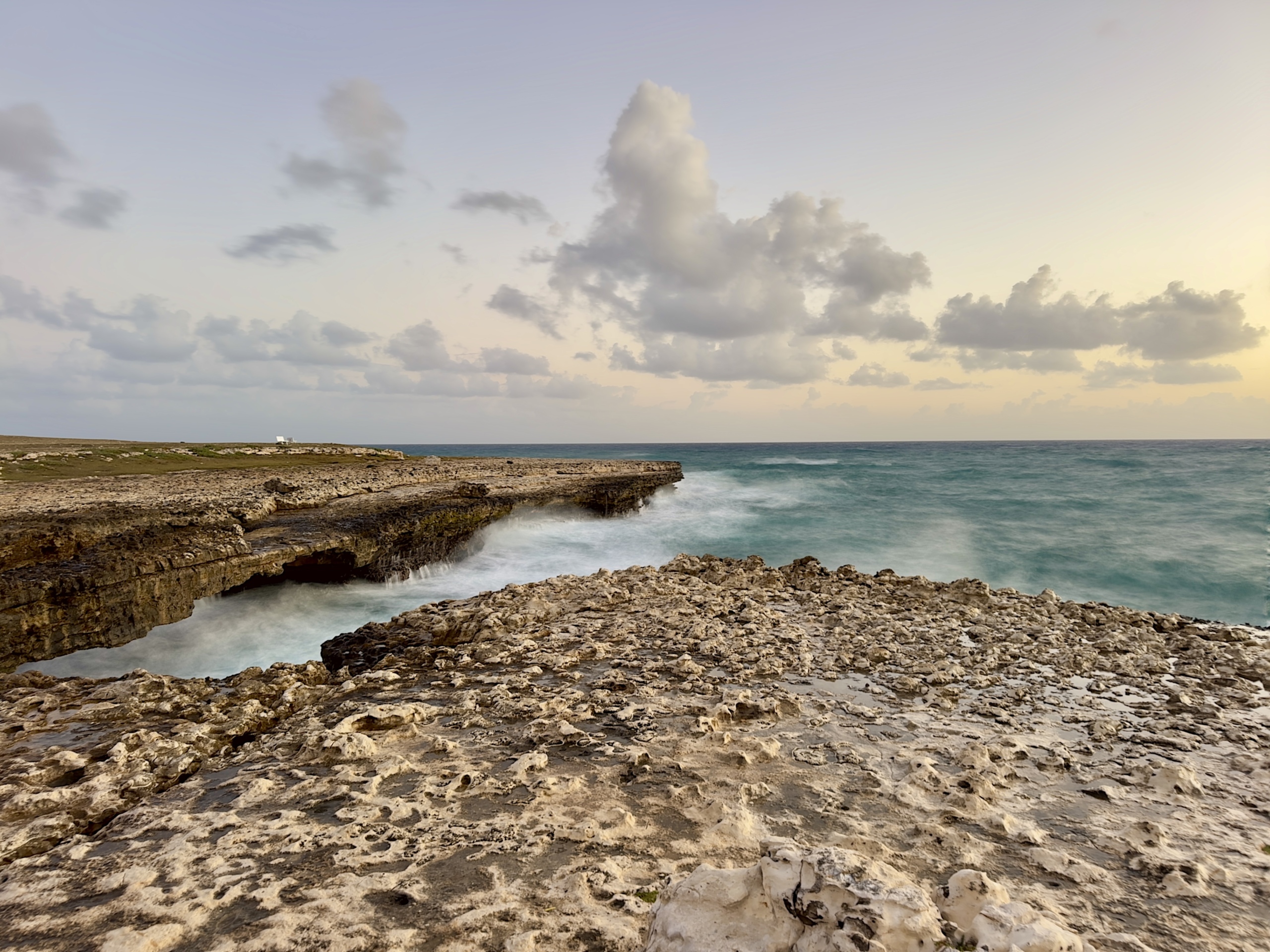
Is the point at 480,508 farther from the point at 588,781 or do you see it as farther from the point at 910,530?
the point at 910,530

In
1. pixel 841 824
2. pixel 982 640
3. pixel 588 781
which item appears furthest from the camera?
pixel 982 640

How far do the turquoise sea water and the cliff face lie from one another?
662 mm

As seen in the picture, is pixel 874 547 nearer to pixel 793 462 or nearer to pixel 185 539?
pixel 185 539

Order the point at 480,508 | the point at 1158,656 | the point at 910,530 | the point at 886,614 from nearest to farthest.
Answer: the point at 1158,656, the point at 886,614, the point at 480,508, the point at 910,530

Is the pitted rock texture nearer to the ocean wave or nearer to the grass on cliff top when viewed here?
the grass on cliff top

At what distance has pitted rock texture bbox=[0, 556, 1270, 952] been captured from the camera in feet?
8.32

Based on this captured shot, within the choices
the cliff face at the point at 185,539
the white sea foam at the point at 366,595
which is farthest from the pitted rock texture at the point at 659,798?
the white sea foam at the point at 366,595

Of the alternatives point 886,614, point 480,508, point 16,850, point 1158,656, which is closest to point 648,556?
point 480,508

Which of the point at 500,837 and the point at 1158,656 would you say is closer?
the point at 500,837

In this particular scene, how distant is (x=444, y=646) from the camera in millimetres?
6980

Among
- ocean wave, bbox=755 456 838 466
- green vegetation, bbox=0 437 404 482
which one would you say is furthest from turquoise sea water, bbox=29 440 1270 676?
ocean wave, bbox=755 456 838 466

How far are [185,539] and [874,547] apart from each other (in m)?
19.1

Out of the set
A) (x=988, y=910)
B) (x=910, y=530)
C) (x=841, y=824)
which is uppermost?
(x=988, y=910)

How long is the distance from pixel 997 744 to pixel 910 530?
19921 mm
